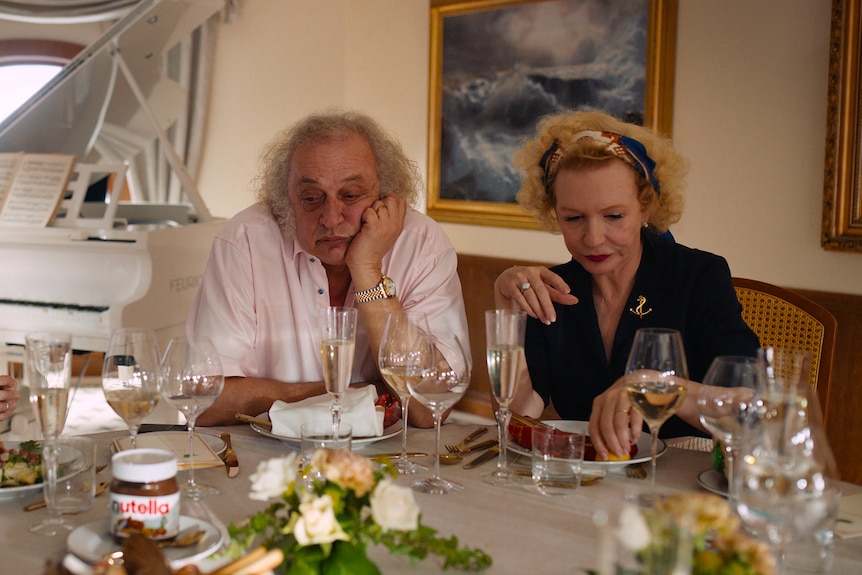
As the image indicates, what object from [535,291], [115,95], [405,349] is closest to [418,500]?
[405,349]

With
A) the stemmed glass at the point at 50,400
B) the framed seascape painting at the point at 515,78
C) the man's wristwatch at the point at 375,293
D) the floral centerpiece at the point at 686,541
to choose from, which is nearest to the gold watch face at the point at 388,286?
the man's wristwatch at the point at 375,293

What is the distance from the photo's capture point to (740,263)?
387 cm

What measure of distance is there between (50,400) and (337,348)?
425 mm

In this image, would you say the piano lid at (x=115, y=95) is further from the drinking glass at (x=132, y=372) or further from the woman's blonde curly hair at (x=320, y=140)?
the drinking glass at (x=132, y=372)

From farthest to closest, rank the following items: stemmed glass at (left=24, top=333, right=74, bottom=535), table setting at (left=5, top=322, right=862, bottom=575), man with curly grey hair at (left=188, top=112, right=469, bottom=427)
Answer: man with curly grey hair at (left=188, top=112, right=469, bottom=427) < stemmed glass at (left=24, top=333, right=74, bottom=535) < table setting at (left=5, top=322, right=862, bottom=575)

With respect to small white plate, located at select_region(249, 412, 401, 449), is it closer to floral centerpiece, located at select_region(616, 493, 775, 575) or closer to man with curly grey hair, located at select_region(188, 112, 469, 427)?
man with curly grey hair, located at select_region(188, 112, 469, 427)

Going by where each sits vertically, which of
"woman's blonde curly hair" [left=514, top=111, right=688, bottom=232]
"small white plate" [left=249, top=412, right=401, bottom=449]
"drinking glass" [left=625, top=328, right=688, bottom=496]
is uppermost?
"woman's blonde curly hair" [left=514, top=111, right=688, bottom=232]

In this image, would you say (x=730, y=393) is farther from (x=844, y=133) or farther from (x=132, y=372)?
(x=844, y=133)

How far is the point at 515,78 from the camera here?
4688 mm

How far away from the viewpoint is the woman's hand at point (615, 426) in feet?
5.11

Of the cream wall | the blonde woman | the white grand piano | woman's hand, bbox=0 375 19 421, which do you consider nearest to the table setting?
woman's hand, bbox=0 375 19 421

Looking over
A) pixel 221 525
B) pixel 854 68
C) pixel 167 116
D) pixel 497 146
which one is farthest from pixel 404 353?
pixel 167 116

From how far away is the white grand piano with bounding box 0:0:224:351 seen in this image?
4.05 meters

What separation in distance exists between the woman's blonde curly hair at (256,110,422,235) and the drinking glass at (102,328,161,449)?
3.06 ft
